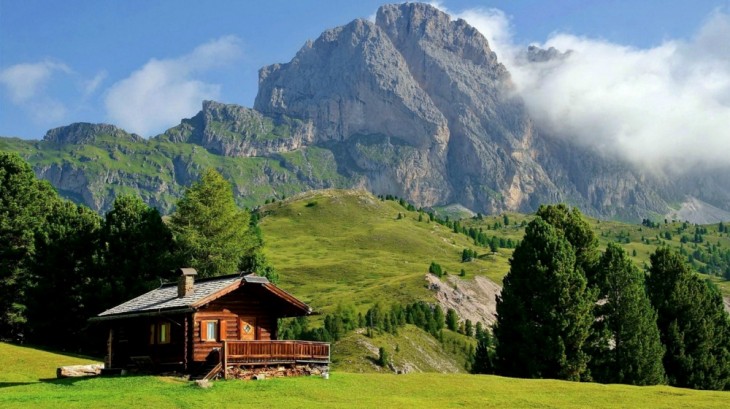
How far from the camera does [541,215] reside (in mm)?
71062

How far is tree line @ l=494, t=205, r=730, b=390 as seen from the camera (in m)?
61.8

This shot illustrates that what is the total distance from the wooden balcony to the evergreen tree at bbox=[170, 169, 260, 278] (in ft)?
91.4

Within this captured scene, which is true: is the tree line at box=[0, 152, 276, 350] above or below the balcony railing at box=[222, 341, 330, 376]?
above

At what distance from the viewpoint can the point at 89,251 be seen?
77.9 meters

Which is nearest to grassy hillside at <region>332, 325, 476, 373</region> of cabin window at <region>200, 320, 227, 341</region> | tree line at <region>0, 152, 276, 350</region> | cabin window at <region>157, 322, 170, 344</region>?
tree line at <region>0, 152, 276, 350</region>

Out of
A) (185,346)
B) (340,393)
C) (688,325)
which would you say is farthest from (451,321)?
(340,393)

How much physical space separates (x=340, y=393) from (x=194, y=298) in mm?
13654

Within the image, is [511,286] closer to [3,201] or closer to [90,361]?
[90,361]

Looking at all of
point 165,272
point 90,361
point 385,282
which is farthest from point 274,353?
point 385,282

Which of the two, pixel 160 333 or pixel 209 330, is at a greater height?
pixel 209 330

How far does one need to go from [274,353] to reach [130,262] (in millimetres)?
30300

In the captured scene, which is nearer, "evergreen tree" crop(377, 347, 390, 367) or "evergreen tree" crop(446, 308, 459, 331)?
"evergreen tree" crop(377, 347, 390, 367)

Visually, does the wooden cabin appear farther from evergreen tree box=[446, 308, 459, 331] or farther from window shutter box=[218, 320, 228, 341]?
evergreen tree box=[446, 308, 459, 331]

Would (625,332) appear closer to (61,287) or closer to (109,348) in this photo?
(109,348)
